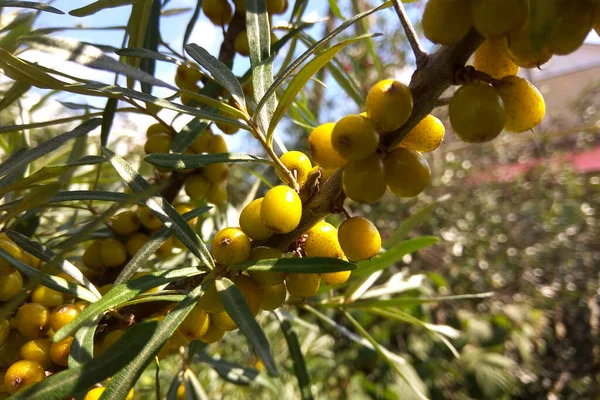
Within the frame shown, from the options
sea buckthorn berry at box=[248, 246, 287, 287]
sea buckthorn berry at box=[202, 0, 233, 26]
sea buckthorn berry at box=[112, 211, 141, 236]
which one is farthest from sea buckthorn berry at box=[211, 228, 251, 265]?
sea buckthorn berry at box=[202, 0, 233, 26]

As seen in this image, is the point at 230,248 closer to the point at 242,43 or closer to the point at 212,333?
the point at 212,333

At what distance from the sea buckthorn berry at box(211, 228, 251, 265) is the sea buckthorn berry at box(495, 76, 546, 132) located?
24cm

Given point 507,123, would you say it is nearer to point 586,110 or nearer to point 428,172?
point 428,172

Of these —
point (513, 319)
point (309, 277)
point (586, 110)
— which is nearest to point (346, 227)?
point (309, 277)

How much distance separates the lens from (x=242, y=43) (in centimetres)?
56

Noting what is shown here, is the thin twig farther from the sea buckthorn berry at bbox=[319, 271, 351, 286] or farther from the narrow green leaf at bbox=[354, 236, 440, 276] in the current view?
the narrow green leaf at bbox=[354, 236, 440, 276]

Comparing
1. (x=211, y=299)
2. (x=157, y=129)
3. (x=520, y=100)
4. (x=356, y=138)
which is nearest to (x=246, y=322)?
(x=211, y=299)

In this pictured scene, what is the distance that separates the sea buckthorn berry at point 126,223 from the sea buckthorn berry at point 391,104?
1.21 feet

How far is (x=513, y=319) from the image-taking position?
215 cm

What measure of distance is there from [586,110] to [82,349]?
2.98m

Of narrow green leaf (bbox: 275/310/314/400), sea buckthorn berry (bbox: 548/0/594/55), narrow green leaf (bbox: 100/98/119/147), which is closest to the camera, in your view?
sea buckthorn berry (bbox: 548/0/594/55)

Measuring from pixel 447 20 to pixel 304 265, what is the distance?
20 cm

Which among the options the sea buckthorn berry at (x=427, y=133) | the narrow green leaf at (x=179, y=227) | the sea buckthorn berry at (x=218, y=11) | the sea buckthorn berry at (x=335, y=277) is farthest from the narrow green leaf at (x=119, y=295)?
the sea buckthorn berry at (x=218, y=11)

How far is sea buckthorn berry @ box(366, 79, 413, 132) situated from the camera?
30 centimetres
